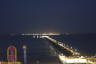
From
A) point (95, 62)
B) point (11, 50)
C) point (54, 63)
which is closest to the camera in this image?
point (11, 50)

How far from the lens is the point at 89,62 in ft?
101

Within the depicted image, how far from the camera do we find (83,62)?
3161 cm

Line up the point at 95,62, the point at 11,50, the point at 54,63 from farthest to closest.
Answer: the point at 54,63, the point at 95,62, the point at 11,50

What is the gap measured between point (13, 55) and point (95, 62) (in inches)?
400

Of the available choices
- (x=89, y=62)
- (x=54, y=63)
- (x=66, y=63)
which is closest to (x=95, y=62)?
(x=89, y=62)

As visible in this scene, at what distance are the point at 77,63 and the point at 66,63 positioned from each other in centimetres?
121

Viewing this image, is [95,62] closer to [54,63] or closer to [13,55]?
[54,63]

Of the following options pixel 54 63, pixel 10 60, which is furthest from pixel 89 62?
pixel 10 60

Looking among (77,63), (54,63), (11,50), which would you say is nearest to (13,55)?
(11,50)

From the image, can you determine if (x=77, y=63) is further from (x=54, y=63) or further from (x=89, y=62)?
(x=54, y=63)

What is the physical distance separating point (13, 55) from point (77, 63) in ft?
32.5

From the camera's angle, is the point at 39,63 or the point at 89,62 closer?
the point at 89,62

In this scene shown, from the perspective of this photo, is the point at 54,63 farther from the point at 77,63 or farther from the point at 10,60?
the point at 10,60

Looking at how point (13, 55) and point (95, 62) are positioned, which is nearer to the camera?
point (13, 55)
